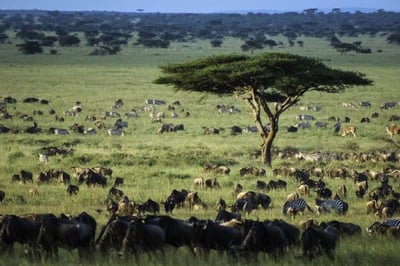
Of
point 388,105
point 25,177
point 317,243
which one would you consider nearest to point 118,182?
point 25,177

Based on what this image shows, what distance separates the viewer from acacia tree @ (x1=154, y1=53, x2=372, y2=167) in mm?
22844

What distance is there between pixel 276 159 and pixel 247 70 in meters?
3.65

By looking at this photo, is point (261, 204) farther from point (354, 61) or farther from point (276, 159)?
point (354, 61)

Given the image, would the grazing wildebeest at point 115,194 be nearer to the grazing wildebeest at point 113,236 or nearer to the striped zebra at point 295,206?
the striped zebra at point 295,206

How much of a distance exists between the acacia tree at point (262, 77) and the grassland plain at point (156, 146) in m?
1.85

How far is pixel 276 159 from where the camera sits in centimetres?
2444

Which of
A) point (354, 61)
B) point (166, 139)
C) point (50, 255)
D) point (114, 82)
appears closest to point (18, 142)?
point (166, 139)

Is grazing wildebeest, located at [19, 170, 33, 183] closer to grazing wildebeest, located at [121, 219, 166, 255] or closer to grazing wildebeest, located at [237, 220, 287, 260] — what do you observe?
grazing wildebeest, located at [121, 219, 166, 255]

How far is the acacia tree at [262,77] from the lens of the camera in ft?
74.9

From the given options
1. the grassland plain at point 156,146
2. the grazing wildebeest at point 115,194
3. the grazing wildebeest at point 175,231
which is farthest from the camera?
the grazing wildebeest at point 115,194

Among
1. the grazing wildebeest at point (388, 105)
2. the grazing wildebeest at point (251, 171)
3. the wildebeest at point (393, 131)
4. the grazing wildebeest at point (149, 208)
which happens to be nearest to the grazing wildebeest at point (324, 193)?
the grazing wildebeest at point (251, 171)

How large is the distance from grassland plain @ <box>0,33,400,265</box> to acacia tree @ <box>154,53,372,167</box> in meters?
1.85

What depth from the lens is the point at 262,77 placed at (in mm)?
22812

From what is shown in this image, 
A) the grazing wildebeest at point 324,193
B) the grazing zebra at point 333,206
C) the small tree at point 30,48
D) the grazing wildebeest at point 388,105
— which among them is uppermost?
the grazing zebra at point 333,206
